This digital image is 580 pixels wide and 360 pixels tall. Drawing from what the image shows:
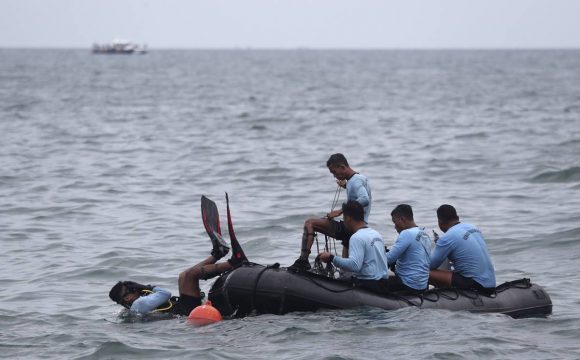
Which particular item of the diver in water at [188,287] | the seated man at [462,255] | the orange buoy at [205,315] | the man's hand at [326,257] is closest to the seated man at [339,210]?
the man's hand at [326,257]

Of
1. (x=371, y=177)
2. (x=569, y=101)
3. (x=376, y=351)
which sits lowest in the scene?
(x=376, y=351)

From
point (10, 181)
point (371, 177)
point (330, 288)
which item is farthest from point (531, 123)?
point (330, 288)

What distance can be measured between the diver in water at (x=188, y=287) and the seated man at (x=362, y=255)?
1368 mm

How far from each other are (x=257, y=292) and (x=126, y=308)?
218 cm

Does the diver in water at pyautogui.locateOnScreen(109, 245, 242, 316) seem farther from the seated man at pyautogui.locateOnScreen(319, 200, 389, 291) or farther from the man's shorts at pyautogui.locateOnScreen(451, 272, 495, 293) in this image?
the man's shorts at pyautogui.locateOnScreen(451, 272, 495, 293)

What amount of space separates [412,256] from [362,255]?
0.79m

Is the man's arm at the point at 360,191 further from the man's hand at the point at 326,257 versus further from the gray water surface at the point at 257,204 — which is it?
the gray water surface at the point at 257,204

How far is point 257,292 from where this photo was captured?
41.8 ft

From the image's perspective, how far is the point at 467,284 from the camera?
13.4 m

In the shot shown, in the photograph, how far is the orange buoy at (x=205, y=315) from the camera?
1293 cm

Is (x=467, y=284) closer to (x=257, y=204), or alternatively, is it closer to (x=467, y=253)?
(x=467, y=253)

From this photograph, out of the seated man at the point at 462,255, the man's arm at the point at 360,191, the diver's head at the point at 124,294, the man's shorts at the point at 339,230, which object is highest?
the man's arm at the point at 360,191

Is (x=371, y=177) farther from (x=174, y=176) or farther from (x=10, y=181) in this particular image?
(x=10, y=181)

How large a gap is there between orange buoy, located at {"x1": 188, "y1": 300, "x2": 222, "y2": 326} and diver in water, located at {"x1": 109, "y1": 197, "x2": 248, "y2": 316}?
16.6 inches
